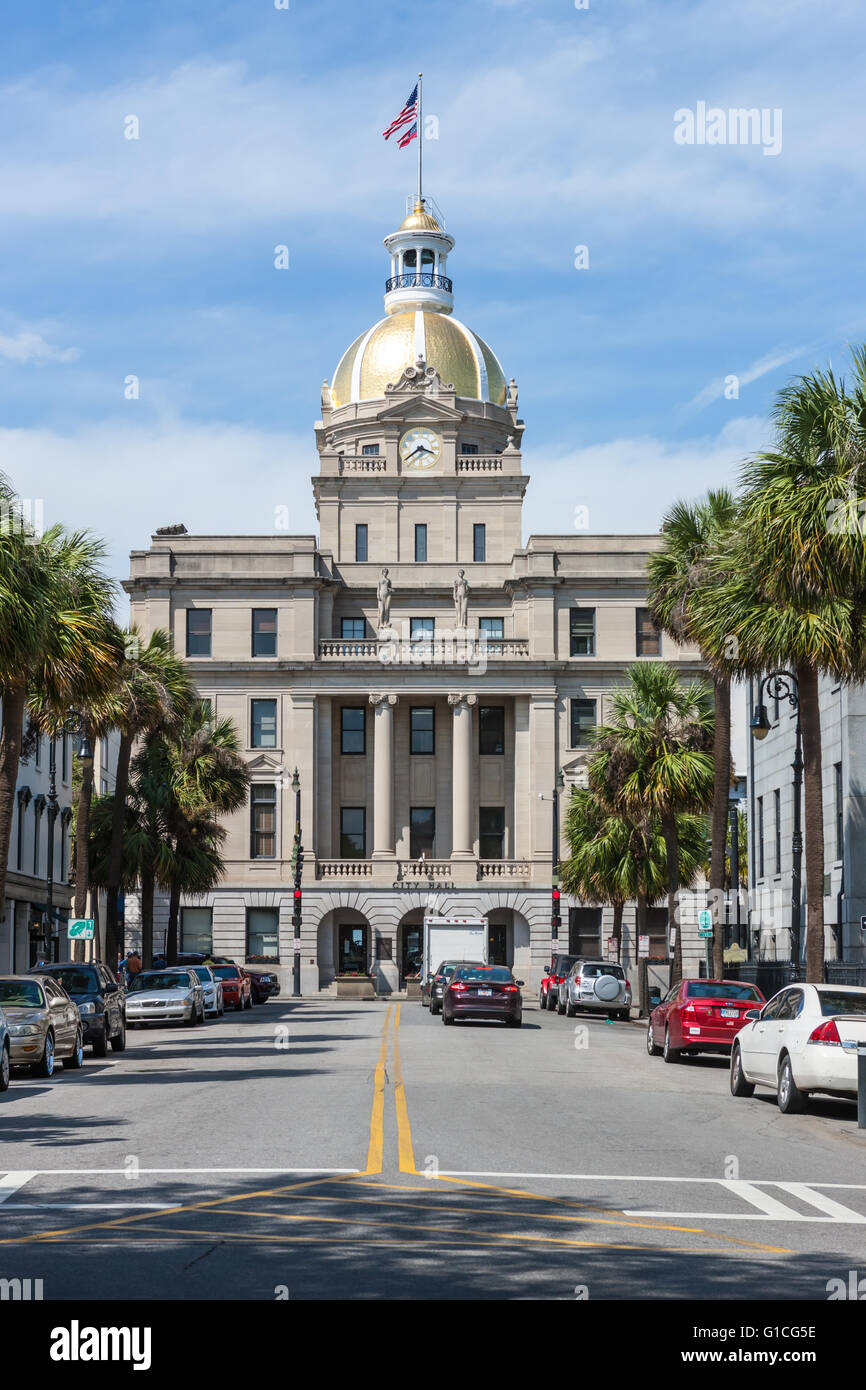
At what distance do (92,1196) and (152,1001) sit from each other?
28.0 metres

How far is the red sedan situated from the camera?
2639 cm

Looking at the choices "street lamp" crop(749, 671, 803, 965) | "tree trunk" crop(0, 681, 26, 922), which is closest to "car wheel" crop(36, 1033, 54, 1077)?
"tree trunk" crop(0, 681, 26, 922)

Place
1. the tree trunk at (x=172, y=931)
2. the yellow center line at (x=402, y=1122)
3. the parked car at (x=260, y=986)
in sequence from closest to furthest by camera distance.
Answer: the yellow center line at (x=402, y=1122) → the tree trunk at (x=172, y=931) → the parked car at (x=260, y=986)

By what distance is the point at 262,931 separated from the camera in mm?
Answer: 76250

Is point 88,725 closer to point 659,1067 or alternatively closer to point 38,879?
point 659,1067

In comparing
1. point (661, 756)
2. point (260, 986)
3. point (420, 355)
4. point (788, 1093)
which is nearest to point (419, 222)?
point (420, 355)

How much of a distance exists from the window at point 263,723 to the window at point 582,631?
1392cm

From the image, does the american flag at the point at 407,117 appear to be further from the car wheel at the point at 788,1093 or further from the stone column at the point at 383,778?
the car wheel at the point at 788,1093

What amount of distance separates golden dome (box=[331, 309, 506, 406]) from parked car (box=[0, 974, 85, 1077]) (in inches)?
2576

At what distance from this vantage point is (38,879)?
62438 mm

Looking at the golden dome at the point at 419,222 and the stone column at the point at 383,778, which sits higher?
the golden dome at the point at 419,222

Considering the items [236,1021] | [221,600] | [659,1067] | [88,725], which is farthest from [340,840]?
[659,1067]

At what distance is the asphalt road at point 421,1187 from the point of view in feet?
27.5

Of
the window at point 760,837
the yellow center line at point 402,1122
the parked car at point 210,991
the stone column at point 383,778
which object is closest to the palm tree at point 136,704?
the parked car at point 210,991
